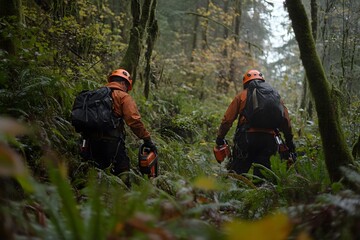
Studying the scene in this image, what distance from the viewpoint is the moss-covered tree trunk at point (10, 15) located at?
226 inches

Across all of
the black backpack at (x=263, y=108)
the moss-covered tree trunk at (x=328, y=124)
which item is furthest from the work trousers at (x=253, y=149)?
the moss-covered tree trunk at (x=328, y=124)

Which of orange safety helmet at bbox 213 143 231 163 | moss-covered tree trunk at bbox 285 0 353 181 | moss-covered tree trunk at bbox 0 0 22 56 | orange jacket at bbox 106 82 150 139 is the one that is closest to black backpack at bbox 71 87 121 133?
orange jacket at bbox 106 82 150 139

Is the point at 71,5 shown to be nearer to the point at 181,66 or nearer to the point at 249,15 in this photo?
the point at 181,66

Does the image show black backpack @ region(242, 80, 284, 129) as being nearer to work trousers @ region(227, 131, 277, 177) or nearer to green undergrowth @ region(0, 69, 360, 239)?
work trousers @ region(227, 131, 277, 177)

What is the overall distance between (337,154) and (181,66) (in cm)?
1737

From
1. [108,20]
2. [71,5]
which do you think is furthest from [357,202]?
[108,20]

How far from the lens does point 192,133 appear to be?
39.0 feet

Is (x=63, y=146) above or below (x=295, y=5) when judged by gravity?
below

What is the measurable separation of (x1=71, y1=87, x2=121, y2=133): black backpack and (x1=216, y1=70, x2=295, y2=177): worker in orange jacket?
2217 millimetres

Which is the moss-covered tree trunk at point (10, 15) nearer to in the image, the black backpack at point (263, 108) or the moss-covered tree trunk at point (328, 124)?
the black backpack at point (263, 108)

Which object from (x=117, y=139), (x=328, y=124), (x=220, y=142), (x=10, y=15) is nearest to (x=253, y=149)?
(x=220, y=142)

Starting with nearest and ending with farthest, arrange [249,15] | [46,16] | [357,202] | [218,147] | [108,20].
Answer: [357,202] → [218,147] → [46,16] → [108,20] → [249,15]

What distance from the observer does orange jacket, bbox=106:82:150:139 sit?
573cm

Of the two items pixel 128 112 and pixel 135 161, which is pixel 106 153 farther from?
pixel 135 161
